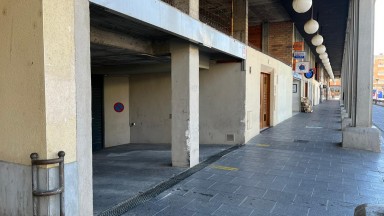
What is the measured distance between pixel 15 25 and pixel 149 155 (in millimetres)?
5154

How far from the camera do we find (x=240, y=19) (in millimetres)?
9336

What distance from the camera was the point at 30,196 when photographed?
2918 mm

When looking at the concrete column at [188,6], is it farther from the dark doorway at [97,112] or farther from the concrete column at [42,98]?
the dark doorway at [97,112]

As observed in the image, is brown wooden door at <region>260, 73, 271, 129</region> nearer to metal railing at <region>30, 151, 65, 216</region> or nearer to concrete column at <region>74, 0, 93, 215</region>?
concrete column at <region>74, 0, 93, 215</region>

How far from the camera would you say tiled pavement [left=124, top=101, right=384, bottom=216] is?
404cm

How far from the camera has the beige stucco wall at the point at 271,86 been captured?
9312mm

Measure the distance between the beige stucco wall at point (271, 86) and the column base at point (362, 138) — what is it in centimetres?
265

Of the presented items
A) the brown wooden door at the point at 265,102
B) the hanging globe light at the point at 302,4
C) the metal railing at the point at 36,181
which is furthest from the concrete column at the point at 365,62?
the metal railing at the point at 36,181

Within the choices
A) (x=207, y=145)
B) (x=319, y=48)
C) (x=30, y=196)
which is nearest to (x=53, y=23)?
(x=30, y=196)

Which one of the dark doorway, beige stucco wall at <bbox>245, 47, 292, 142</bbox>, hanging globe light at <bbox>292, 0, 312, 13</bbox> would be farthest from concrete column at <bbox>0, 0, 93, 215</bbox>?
the dark doorway

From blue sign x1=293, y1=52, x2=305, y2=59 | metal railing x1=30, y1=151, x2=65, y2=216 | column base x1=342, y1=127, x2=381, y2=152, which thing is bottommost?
column base x1=342, y1=127, x2=381, y2=152

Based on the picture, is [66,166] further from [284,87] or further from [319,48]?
[319,48]

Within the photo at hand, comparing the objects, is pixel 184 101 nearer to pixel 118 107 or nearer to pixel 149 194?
pixel 149 194

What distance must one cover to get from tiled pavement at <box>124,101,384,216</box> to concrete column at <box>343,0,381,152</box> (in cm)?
41
